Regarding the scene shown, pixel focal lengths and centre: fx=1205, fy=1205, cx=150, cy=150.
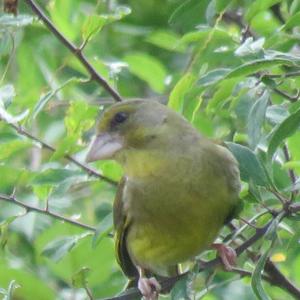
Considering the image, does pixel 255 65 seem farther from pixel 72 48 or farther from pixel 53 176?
pixel 53 176

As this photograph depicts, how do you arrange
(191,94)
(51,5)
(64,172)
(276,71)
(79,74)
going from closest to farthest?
(191,94), (276,71), (64,172), (51,5), (79,74)

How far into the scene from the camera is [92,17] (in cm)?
370

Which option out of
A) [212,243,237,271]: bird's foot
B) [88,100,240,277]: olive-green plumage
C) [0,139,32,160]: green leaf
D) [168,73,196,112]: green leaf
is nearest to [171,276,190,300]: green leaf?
[212,243,237,271]: bird's foot

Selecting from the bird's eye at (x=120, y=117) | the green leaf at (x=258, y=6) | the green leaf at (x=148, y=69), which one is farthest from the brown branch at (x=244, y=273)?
the green leaf at (x=148, y=69)

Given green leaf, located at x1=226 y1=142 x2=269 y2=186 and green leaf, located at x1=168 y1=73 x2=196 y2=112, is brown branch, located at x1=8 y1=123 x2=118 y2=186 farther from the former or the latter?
green leaf, located at x1=226 y1=142 x2=269 y2=186

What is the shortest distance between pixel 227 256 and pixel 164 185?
0.30 meters

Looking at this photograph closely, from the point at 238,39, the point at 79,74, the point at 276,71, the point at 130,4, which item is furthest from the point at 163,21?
the point at 276,71

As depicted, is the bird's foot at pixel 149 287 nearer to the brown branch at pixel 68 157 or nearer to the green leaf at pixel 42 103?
the brown branch at pixel 68 157

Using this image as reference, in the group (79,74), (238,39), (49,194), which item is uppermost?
(238,39)

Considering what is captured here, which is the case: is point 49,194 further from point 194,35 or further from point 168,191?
point 194,35

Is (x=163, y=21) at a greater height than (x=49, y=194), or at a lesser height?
lesser

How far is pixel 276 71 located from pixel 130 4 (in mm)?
2378

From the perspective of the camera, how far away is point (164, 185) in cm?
369

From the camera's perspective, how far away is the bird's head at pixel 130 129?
3793mm
